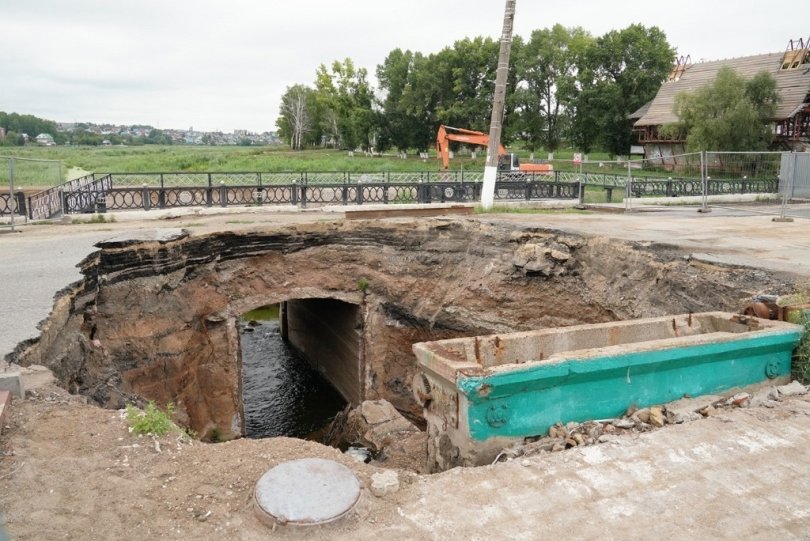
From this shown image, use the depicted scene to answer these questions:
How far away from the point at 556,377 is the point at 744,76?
1432 inches

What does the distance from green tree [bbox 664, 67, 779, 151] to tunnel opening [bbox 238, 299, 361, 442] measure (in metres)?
24.3

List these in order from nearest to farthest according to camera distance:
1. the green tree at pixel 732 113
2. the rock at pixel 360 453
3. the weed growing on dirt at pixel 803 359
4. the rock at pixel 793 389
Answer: the rock at pixel 793 389 < the weed growing on dirt at pixel 803 359 < the rock at pixel 360 453 < the green tree at pixel 732 113

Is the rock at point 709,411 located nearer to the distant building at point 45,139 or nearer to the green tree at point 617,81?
the green tree at point 617,81

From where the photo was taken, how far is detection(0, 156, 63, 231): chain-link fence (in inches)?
513

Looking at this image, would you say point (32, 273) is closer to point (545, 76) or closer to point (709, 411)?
point (709, 411)

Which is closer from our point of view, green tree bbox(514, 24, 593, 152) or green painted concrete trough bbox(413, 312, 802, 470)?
green painted concrete trough bbox(413, 312, 802, 470)

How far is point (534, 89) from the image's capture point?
162 ft

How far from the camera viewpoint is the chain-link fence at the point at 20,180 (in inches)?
513

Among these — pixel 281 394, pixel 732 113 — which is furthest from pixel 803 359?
pixel 732 113

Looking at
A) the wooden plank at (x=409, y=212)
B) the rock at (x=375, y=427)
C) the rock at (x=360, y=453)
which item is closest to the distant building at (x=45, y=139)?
the wooden plank at (x=409, y=212)

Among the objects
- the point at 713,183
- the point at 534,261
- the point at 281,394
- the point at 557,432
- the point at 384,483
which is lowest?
the point at 281,394

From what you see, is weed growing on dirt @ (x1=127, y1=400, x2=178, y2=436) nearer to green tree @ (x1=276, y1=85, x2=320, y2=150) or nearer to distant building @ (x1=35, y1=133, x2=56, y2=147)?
green tree @ (x1=276, y1=85, x2=320, y2=150)

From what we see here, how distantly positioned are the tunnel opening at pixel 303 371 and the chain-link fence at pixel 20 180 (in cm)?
584

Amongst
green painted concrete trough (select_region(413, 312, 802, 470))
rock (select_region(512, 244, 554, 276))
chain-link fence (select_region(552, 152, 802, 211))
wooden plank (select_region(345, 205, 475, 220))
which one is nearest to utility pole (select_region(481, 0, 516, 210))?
wooden plank (select_region(345, 205, 475, 220))
